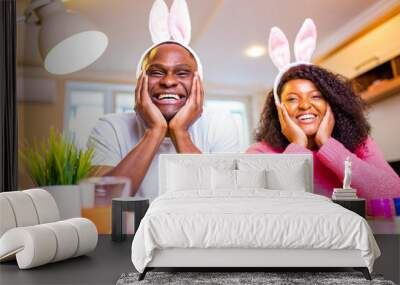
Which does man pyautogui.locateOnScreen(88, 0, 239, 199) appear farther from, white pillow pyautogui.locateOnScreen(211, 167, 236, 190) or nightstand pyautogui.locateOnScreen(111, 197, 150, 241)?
white pillow pyautogui.locateOnScreen(211, 167, 236, 190)

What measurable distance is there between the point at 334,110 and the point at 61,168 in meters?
2.96

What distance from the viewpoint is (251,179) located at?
4.24m

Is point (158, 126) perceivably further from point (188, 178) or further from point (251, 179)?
point (251, 179)

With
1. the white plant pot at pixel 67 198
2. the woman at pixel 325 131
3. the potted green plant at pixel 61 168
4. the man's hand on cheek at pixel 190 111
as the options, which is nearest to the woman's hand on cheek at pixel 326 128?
the woman at pixel 325 131

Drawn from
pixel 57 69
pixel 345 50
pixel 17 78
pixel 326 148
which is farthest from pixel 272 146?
pixel 17 78

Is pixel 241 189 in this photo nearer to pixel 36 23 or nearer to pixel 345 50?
pixel 345 50

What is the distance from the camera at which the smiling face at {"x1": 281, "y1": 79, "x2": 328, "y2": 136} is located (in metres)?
4.88

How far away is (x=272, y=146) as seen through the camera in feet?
16.2

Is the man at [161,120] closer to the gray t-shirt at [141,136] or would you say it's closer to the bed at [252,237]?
the gray t-shirt at [141,136]

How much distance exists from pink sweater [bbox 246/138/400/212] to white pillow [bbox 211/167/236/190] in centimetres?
82

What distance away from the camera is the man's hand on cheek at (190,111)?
488 cm

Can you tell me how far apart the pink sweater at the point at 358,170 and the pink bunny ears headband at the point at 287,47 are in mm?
739

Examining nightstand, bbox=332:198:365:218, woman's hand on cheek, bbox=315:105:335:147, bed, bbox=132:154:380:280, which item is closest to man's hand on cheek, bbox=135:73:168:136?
woman's hand on cheek, bbox=315:105:335:147

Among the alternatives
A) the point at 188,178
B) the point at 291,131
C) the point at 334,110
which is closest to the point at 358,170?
the point at 334,110
